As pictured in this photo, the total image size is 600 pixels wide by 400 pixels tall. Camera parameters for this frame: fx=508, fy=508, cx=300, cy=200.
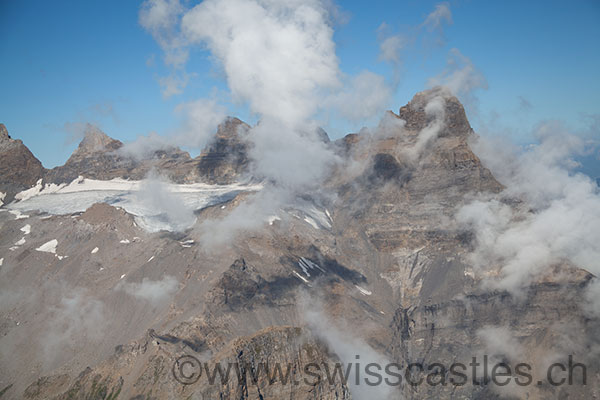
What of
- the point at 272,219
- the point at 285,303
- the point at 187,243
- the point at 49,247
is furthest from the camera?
the point at 272,219

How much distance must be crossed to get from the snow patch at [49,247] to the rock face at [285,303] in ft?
7.79

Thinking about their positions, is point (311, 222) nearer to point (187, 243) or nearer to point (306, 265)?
point (306, 265)

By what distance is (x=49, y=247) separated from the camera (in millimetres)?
155625

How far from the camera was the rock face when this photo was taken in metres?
88.4

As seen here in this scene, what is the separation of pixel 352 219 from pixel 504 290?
70916 mm

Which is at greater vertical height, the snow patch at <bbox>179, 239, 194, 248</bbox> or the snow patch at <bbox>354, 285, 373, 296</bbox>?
the snow patch at <bbox>354, 285, 373, 296</bbox>

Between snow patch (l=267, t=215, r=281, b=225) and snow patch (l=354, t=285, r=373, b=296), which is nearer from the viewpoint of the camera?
snow patch (l=354, t=285, r=373, b=296)

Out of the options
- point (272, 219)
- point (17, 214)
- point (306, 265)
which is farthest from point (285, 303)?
point (17, 214)

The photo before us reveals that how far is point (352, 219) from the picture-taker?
7638 inches

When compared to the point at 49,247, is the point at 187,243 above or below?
above

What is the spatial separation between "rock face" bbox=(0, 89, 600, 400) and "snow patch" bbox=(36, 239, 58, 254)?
237 centimetres

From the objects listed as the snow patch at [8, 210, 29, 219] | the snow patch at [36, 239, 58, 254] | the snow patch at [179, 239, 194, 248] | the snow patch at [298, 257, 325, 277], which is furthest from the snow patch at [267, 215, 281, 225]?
the snow patch at [8, 210, 29, 219]

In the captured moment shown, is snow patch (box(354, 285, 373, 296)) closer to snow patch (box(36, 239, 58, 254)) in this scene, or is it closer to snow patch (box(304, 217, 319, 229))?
snow patch (box(304, 217, 319, 229))

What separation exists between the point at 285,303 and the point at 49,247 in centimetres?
7764
